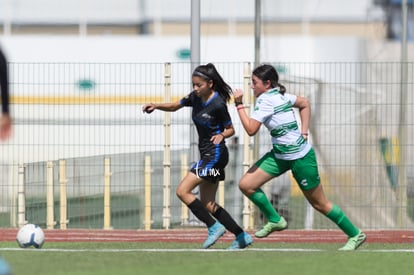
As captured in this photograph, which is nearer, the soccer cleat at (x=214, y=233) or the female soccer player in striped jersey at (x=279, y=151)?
the female soccer player in striped jersey at (x=279, y=151)

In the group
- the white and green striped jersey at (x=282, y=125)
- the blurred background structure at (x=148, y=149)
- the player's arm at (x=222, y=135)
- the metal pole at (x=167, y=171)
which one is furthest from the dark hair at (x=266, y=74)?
the metal pole at (x=167, y=171)

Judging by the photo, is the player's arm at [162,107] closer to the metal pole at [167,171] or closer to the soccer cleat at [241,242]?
the soccer cleat at [241,242]

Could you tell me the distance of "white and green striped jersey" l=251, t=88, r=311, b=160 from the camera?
1284 cm

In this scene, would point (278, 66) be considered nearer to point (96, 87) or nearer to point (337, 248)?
point (96, 87)

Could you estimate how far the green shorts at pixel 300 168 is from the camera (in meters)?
12.9

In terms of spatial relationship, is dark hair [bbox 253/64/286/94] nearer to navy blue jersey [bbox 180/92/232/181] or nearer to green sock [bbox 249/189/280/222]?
navy blue jersey [bbox 180/92/232/181]

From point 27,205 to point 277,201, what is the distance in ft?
11.7

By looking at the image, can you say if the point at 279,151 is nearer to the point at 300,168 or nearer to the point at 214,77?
the point at 300,168

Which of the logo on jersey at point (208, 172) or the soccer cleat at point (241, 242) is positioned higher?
the logo on jersey at point (208, 172)

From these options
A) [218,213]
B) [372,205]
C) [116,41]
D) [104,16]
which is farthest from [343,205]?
[104,16]
